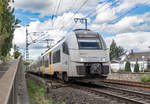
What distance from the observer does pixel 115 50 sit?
114 meters

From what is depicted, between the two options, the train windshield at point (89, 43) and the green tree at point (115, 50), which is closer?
the train windshield at point (89, 43)

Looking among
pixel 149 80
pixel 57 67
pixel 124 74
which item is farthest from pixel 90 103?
pixel 124 74

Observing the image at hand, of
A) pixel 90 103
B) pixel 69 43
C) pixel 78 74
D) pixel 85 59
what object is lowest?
pixel 90 103

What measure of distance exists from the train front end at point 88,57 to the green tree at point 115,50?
99865 millimetres

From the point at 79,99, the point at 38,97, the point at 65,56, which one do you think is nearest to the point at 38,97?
the point at 38,97

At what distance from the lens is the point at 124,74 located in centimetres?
2411

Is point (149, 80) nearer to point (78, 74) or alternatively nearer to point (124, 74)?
point (124, 74)

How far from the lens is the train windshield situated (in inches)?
479

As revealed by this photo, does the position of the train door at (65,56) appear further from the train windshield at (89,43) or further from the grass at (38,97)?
the grass at (38,97)

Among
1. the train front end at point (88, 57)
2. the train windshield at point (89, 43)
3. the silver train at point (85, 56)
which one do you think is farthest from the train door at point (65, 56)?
the train windshield at point (89, 43)

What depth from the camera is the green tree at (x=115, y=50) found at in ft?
372

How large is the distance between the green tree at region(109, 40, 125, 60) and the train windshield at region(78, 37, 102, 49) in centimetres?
9973

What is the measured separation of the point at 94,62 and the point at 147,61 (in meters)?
47.7

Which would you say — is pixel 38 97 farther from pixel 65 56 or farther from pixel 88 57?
pixel 65 56
